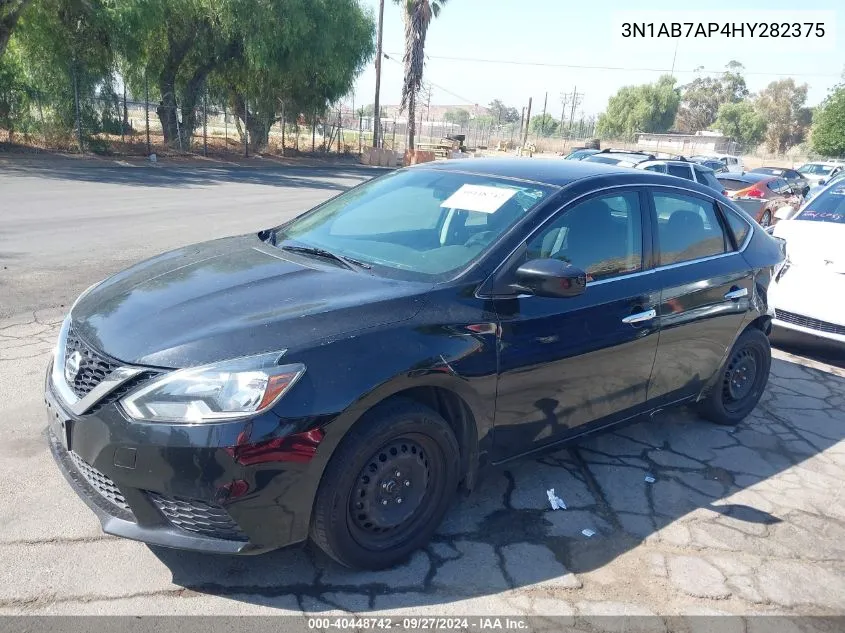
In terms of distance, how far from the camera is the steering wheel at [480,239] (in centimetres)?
339

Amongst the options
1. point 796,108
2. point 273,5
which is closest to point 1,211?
point 273,5

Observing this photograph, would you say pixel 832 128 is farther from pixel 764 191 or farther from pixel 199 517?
pixel 199 517

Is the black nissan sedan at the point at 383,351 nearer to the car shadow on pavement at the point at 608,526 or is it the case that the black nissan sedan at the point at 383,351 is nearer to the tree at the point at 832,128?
the car shadow on pavement at the point at 608,526

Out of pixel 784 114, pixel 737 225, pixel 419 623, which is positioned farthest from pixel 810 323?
pixel 784 114

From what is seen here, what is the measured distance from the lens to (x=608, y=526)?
3.53 m

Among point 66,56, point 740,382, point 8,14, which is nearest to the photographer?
point 740,382

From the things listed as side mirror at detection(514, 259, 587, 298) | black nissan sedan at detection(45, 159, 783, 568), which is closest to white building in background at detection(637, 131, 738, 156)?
black nissan sedan at detection(45, 159, 783, 568)

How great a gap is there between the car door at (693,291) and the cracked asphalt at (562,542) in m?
0.55

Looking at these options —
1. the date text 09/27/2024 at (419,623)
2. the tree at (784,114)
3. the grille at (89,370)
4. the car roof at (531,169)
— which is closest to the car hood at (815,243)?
the car roof at (531,169)

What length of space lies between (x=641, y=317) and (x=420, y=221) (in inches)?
52.4

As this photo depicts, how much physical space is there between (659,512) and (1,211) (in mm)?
11596

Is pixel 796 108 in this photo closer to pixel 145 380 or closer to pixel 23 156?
pixel 23 156

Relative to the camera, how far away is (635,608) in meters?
2.91

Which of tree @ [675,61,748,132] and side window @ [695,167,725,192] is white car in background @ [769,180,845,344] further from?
tree @ [675,61,748,132]
